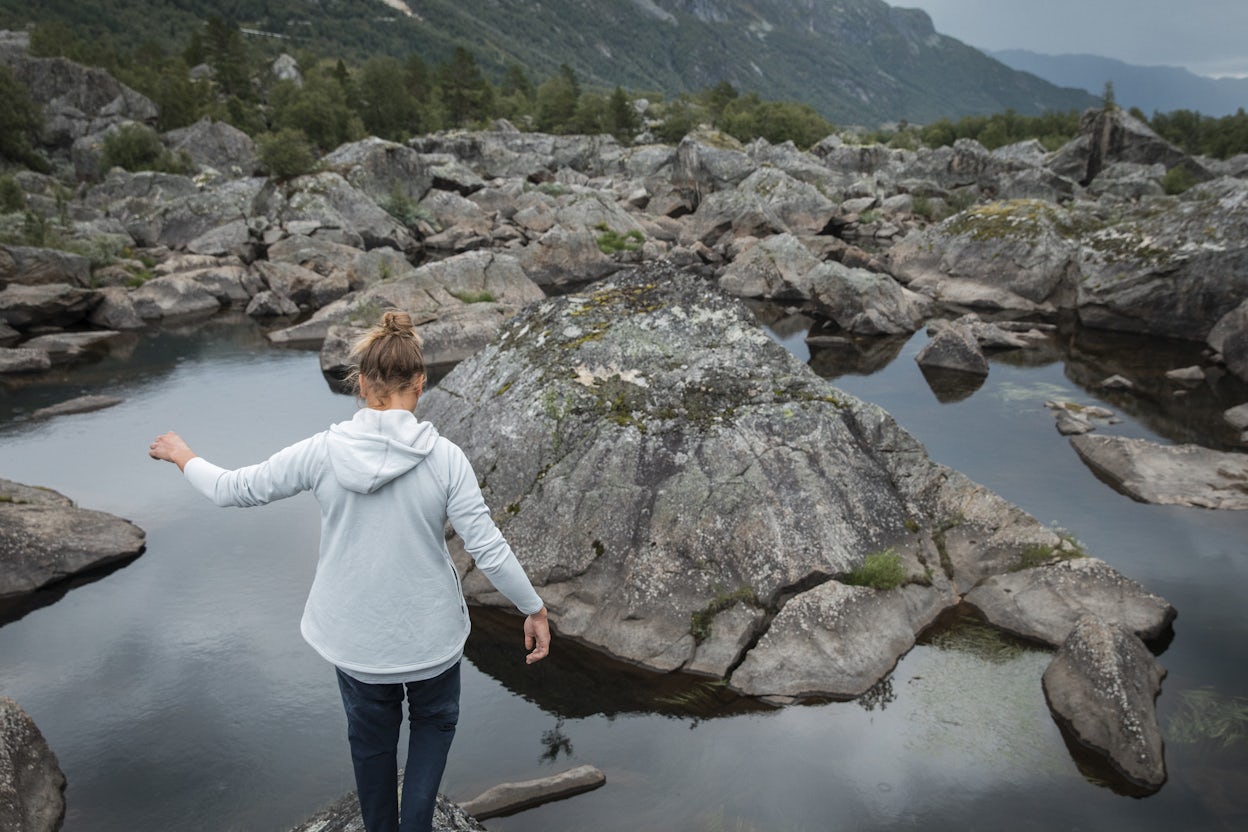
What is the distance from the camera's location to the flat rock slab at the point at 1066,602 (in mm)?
10461

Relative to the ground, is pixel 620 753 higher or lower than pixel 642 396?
lower

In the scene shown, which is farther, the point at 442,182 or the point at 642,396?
the point at 442,182

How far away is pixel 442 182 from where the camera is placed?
5516 centimetres

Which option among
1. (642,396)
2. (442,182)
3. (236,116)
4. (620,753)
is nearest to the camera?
(620,753)

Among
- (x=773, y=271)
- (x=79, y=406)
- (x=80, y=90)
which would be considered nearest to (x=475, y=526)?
(x=79, y=406)

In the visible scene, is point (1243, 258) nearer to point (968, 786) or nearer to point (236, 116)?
point (968, 786)

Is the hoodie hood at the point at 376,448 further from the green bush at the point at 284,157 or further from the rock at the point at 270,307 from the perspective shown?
the green bush at the point at 284,157

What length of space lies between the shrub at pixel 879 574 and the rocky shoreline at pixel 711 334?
0.33ft

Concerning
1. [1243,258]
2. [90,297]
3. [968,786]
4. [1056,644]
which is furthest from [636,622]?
[90,297]

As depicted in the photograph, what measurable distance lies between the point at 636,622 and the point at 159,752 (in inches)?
217

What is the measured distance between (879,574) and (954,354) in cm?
1433

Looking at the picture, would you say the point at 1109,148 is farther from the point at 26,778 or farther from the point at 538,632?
the point at 26,778

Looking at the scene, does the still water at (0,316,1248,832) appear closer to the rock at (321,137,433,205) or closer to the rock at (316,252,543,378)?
the rock at (316,252,543,378)

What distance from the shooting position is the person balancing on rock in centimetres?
497
